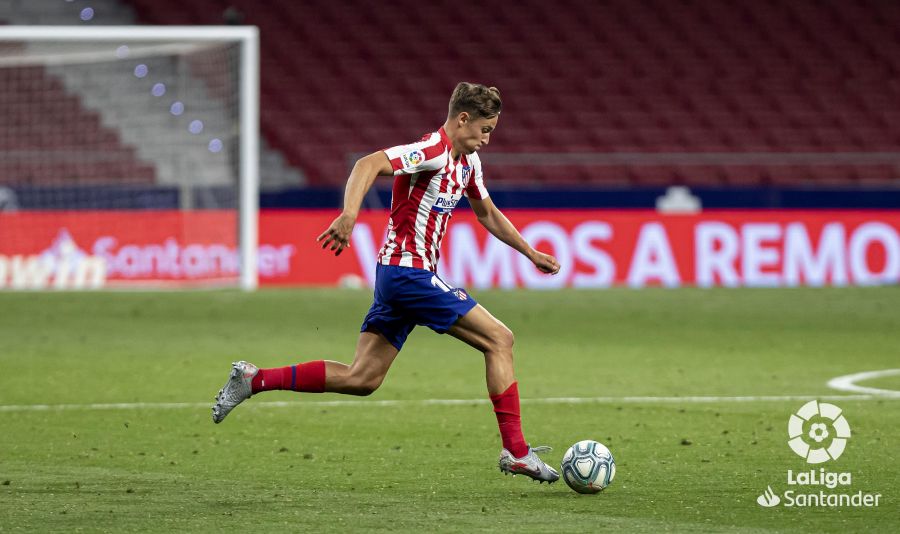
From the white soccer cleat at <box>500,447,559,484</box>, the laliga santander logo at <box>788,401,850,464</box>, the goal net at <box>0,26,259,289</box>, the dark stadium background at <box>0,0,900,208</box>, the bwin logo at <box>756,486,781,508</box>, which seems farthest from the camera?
the dark stadium background at <box>0,0,900,208</box>

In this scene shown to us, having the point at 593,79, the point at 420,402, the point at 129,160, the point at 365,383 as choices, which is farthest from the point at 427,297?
the point at 593,79

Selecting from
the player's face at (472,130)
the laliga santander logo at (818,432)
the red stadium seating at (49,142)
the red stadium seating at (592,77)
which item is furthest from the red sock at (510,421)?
the red stadium seating at (592,77)

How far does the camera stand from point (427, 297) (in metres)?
6.59

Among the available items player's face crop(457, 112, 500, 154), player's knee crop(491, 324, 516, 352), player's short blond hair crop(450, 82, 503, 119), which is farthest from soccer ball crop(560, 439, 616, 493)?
player's short blond hair crop(450, 82, 503, 119)

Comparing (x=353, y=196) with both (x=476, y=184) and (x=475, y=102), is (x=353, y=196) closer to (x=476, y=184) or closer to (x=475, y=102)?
(x=475, y=102)

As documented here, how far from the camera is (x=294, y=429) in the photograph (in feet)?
27.1

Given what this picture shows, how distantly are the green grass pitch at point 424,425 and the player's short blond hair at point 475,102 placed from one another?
1.65 m

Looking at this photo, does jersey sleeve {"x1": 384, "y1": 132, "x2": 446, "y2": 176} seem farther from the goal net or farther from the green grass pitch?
the goal net

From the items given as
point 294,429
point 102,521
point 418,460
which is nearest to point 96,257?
point 294,429

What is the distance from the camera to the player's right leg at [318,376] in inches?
269

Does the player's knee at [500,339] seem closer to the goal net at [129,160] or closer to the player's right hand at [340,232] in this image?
the player's right hand at [340,232]

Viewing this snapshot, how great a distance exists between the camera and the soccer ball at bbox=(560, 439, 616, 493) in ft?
20.2

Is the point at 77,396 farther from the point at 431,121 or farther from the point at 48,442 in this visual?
the point at 431,121

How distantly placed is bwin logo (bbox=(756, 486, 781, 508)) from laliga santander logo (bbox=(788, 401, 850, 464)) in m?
0.83
